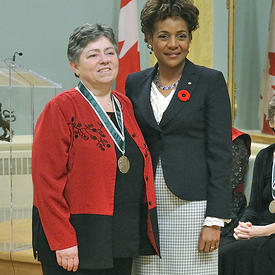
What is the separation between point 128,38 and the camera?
6031 millimetres

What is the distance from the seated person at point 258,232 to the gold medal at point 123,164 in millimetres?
1531

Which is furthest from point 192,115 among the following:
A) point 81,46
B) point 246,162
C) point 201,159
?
point 246,162

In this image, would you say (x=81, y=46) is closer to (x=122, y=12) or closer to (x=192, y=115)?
(x=192, y=115)

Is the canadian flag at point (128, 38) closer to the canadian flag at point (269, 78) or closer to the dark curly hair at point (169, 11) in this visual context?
the canadian flag at point (269, 78)

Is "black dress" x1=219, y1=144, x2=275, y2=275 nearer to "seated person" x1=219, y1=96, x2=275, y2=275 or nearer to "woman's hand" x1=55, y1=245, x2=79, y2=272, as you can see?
"seated person" x1=219, y1=96, x2=275, y2=275

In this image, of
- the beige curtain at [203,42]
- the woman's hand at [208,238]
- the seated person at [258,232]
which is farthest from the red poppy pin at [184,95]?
the beige curtain at [203,42]

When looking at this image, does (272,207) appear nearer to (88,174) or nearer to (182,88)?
(182,88)

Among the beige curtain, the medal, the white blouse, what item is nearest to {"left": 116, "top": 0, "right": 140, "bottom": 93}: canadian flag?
the beige curtain

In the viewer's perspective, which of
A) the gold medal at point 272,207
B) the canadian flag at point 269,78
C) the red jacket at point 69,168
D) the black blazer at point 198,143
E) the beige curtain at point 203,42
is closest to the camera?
the red jacket at point 69,168

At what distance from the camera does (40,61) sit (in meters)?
6.11

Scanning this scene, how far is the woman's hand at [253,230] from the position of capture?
375 centimetres

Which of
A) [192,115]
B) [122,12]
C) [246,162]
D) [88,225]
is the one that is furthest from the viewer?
[122,12]

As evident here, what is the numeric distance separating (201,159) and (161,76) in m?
0.40

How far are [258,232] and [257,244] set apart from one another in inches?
2.8
